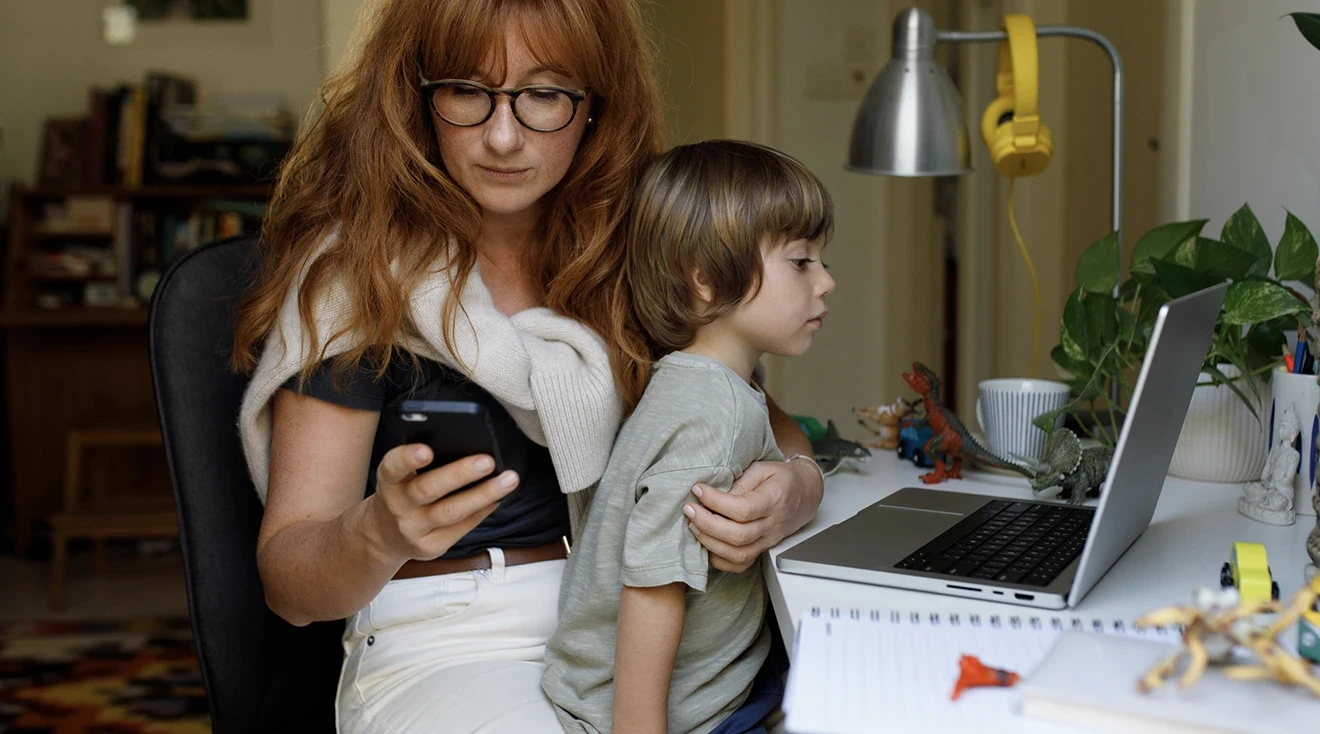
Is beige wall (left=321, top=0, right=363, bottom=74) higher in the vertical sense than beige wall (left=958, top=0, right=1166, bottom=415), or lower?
higher

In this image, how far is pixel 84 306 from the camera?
3764 mm

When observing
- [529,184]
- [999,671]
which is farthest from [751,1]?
[999,671]

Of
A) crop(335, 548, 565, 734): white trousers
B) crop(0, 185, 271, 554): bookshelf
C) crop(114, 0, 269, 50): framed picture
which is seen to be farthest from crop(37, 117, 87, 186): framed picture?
crop(335, 548, 565, 734): white trousers

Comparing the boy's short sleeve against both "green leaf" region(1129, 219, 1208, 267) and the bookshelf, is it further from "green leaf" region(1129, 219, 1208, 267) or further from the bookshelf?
the bookshelf

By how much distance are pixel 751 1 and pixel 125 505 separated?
237cm

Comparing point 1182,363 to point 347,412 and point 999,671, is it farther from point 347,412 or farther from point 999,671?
point 347,412

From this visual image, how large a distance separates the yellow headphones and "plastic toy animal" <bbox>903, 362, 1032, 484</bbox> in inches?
13.8

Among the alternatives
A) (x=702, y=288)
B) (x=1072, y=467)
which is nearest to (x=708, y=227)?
(x=702, y=288)

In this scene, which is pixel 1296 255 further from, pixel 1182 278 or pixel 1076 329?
pixel 1076 329

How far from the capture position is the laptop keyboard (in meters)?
0.95

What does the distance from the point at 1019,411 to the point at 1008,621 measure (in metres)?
0.53

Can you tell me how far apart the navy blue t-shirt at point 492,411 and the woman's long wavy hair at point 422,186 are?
2cm

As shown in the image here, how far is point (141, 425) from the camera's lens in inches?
139

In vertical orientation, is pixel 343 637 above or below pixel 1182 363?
below
